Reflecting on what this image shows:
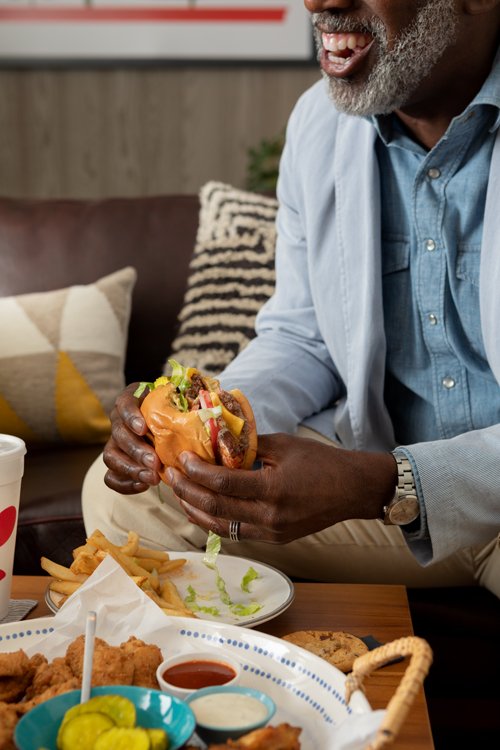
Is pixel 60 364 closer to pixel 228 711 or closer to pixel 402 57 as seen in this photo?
pixel 402 57

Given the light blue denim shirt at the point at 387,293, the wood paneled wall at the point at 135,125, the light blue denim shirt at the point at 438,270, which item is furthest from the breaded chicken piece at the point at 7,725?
the wood paneled wall at the point at 135,125

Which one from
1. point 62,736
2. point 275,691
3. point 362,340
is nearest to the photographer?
point 62,736

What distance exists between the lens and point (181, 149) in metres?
4.12

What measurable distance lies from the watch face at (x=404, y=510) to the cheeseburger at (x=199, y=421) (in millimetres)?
243

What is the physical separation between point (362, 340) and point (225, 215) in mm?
897

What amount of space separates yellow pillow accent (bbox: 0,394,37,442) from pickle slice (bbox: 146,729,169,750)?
1548 millimetres

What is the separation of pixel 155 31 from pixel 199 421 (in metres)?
3.07

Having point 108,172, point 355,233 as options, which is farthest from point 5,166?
point 355,233

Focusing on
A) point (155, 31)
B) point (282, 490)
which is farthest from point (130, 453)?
point (155, 31)

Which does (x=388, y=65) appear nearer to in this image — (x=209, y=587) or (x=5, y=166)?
(x=209, y=587)

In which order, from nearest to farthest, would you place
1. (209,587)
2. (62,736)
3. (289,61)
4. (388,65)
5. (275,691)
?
(62,736)
(275,691)
(209,587)
(388,65)
(289,61)

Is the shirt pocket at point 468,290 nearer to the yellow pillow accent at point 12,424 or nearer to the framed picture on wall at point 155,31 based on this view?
the yellow pillow accent at point 12,424

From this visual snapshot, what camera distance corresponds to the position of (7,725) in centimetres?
87

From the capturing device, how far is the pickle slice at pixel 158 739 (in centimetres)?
79
